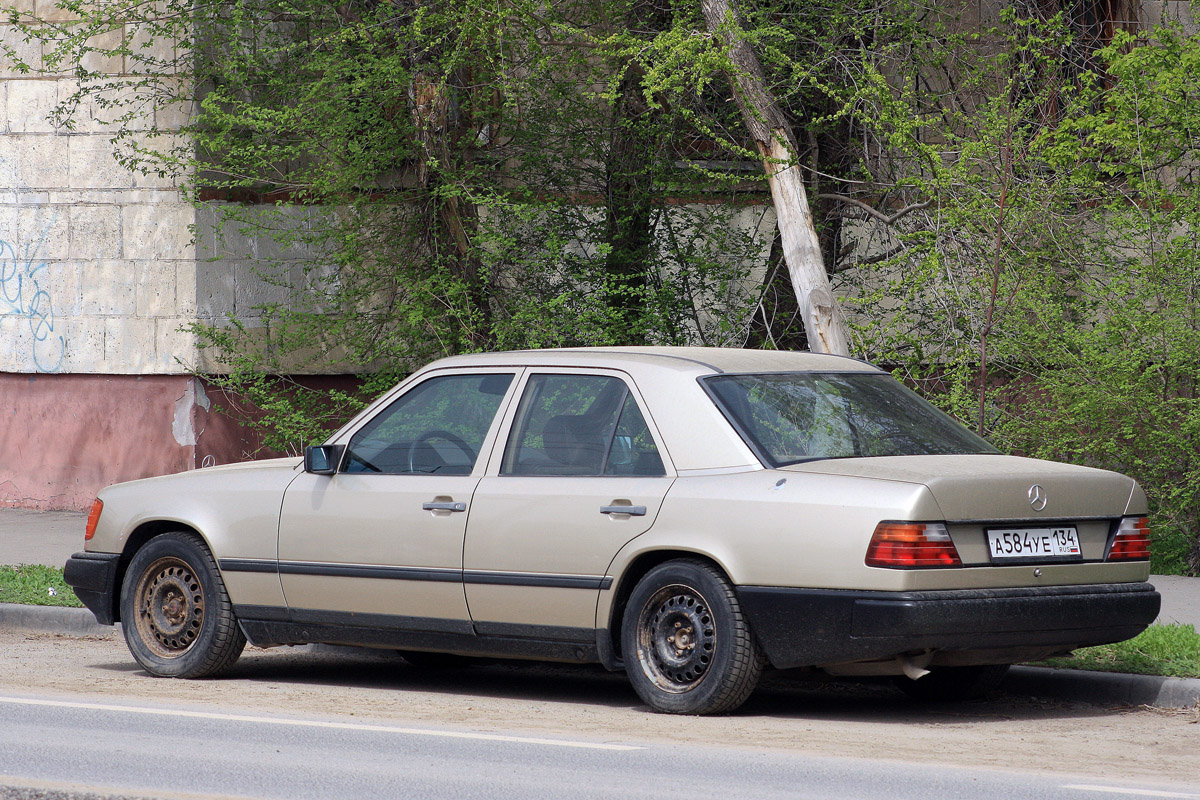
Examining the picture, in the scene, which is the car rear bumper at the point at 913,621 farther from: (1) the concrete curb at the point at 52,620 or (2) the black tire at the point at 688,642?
(1) the concrete curb at the point at 52,620

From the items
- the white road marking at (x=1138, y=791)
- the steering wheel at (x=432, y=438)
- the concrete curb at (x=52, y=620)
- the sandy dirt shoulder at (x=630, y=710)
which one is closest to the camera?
the white road marking at (x=1138, y=791)

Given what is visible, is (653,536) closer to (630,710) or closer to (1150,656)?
(630,710)

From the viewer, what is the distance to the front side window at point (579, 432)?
22.7ft

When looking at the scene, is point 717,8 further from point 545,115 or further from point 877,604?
point 877,604

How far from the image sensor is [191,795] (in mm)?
5105

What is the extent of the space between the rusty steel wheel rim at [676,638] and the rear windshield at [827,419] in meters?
0.66

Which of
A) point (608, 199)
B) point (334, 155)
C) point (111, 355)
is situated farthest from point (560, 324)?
point (111, 355)

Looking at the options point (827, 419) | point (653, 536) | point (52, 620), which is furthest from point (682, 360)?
point (52, 620)

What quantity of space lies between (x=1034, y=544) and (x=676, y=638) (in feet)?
4.84

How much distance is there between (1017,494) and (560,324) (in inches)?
315

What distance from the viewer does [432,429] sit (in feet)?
24.7

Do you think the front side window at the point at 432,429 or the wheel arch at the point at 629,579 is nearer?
the wheel arch at the point at 629,579

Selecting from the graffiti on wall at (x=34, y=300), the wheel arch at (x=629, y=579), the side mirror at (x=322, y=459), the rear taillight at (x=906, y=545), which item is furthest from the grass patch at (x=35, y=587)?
the rear taillight at (x=906, y=545)

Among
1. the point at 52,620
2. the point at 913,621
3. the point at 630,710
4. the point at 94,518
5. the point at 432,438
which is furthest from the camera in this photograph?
the point at 52,620
